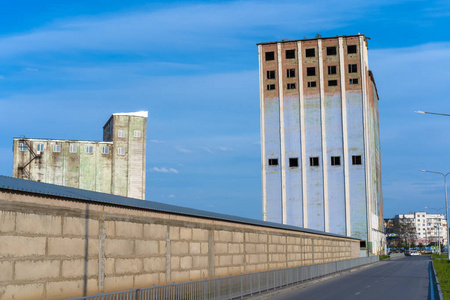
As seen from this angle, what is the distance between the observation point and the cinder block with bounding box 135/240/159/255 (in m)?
20.5

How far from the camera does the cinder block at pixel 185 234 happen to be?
24.0 meters

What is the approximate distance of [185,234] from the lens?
2438 centimetres

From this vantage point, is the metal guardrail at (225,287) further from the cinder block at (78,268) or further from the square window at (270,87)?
the square window at (270,87)

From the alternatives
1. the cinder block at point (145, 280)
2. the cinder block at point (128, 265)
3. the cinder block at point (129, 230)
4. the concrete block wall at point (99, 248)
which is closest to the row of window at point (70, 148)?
the concrete block wall at point (99, 248)

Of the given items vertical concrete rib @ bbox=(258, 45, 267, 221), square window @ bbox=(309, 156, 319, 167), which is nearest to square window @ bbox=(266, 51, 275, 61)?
vertical concrete rib @ bbox=(258, 45, 267, 221)

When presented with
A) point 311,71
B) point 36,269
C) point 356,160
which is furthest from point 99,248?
point 311,71

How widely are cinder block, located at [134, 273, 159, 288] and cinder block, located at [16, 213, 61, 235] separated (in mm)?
4929

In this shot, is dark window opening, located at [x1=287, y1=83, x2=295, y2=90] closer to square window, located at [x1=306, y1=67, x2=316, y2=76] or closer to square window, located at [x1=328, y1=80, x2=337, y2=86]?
square window, located at [x1=306, y1=67, x2=316, y2=76]

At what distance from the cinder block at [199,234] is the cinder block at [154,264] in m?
3.08

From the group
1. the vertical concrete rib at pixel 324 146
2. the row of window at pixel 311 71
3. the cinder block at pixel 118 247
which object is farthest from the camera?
the row of window at pixel 311 71

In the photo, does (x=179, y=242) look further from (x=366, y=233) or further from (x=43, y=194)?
(x=366, y=233)

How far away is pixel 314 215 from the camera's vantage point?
298ft

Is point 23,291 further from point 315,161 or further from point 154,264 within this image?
point 315,161

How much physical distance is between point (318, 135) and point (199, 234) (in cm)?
6907
